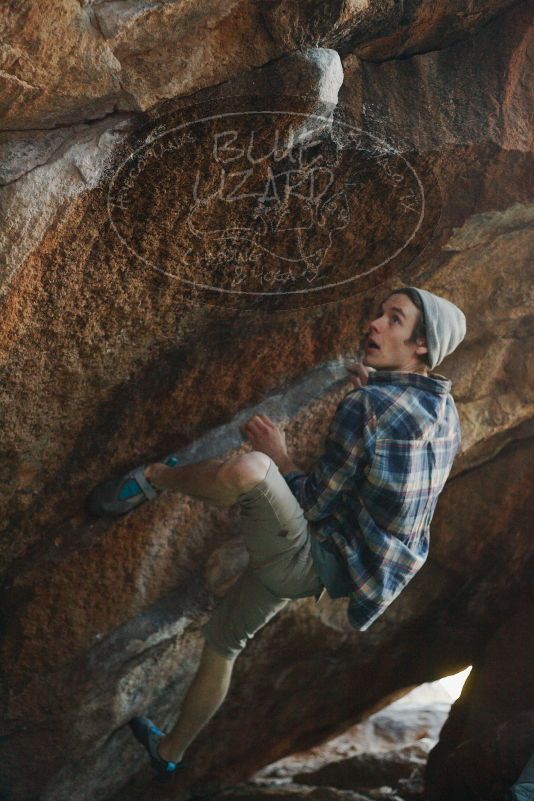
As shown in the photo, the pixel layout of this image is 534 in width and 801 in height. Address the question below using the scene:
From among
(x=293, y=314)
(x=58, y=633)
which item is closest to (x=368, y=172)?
(x=293, y=314)

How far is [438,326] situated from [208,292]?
0.86 meters

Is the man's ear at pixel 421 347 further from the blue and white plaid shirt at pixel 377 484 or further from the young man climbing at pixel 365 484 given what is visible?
the blue and white plaid shirt at pixel 377 484

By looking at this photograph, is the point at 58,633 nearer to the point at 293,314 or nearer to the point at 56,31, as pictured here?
the point at 293,314

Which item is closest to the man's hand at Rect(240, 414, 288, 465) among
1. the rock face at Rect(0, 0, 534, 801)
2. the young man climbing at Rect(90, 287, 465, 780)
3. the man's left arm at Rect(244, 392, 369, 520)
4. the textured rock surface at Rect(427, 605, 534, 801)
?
the young man climbing at Rect(90, 287, 465, 780)

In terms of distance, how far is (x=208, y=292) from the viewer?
10.6 ft

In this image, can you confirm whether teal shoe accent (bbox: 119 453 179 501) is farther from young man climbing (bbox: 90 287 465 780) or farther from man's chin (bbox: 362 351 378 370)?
man's chin (bbox: 362 351 378 370)

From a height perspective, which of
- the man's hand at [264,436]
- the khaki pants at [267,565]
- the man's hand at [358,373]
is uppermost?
the man's hand at [264,436]

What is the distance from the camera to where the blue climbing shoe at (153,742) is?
356cm

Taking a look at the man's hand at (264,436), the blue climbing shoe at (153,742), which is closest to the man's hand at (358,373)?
the man's hand at (264,436)

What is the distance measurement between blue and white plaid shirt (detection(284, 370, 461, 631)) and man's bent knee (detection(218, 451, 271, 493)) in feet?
0.89

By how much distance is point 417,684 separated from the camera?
510cm

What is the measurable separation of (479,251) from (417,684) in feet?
8.74

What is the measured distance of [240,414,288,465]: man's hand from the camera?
133 inches

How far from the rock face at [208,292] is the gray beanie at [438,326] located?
0.41m
